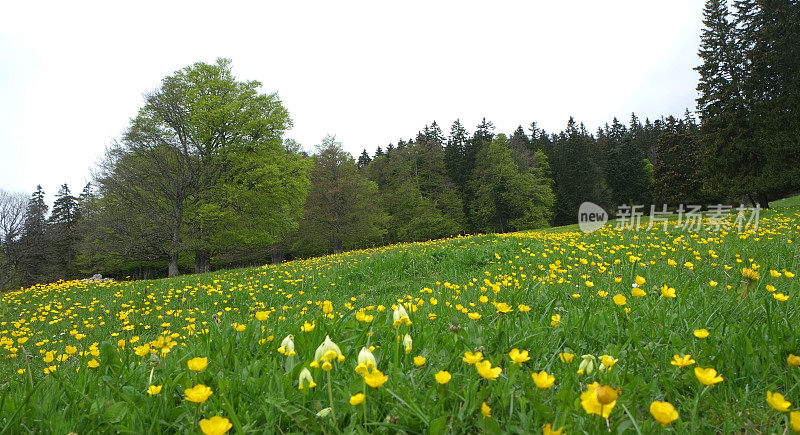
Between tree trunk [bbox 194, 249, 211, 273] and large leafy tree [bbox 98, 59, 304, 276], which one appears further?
tree trunk [bbox 194, 249, 211, 273]

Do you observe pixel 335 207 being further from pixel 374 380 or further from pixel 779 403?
pixel 779 403

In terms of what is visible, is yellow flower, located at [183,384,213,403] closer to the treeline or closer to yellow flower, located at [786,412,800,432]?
yellow flower, located at [786,412,800,432]

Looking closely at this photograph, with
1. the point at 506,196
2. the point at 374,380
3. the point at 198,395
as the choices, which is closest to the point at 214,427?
the point at 198,395

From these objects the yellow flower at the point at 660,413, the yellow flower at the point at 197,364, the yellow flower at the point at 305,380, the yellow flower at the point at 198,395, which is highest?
the yellow flower at the point at 198,395

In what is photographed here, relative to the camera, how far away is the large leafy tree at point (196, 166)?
51.7 ft

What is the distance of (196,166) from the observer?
16750mm

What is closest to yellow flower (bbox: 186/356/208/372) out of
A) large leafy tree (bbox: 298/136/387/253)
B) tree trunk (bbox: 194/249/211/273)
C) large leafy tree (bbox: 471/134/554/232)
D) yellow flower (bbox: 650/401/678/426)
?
yellow flower (bbox: 650/401/678/426)

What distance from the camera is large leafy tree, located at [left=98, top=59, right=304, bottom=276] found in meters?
15.8

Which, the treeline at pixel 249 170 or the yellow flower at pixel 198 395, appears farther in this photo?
the treeline at pixel 249 170

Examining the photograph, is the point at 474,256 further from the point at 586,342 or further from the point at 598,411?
the point at 598,411

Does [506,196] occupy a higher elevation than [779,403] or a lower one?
higher

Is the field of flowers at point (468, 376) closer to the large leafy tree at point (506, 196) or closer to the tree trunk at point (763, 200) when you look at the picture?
the tree trunk at point (763, 200)

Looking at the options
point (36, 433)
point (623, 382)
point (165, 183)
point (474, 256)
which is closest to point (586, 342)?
point (623, 382)

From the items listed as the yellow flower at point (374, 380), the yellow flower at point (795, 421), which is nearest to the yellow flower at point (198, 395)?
the yellow flower at point (374, 380)
